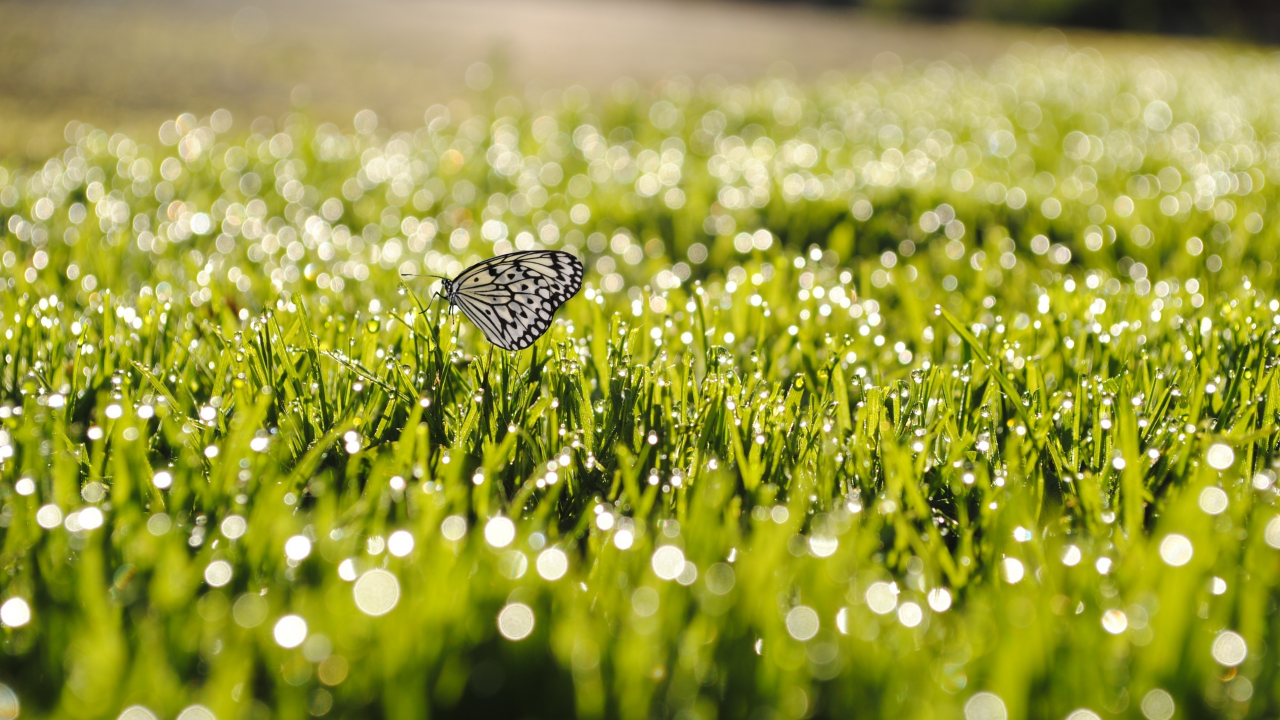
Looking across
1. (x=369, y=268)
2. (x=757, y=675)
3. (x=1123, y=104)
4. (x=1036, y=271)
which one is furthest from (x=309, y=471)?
(x=1123, y=104)

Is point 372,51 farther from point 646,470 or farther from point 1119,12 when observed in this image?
point 1119,12

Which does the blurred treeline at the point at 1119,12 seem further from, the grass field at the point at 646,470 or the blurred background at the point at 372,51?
the grass field at the point at 646,470

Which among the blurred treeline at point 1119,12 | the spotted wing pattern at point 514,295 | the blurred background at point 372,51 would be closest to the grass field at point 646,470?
the spotted wing pattern at point 514,295

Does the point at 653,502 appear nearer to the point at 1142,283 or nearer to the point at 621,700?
the point at 621,700

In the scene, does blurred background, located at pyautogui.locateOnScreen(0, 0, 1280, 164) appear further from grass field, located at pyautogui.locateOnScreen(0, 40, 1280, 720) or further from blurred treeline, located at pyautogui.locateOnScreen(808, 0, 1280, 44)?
blurred treeline, located at pyautogui.locateOnScreen(808, 0, 1280, 44)

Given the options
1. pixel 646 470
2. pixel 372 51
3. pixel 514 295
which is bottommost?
pixel 372 51

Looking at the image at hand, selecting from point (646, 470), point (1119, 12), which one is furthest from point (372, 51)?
point (1119, 12)

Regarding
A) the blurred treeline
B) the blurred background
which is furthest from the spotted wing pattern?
the blurred treeline
